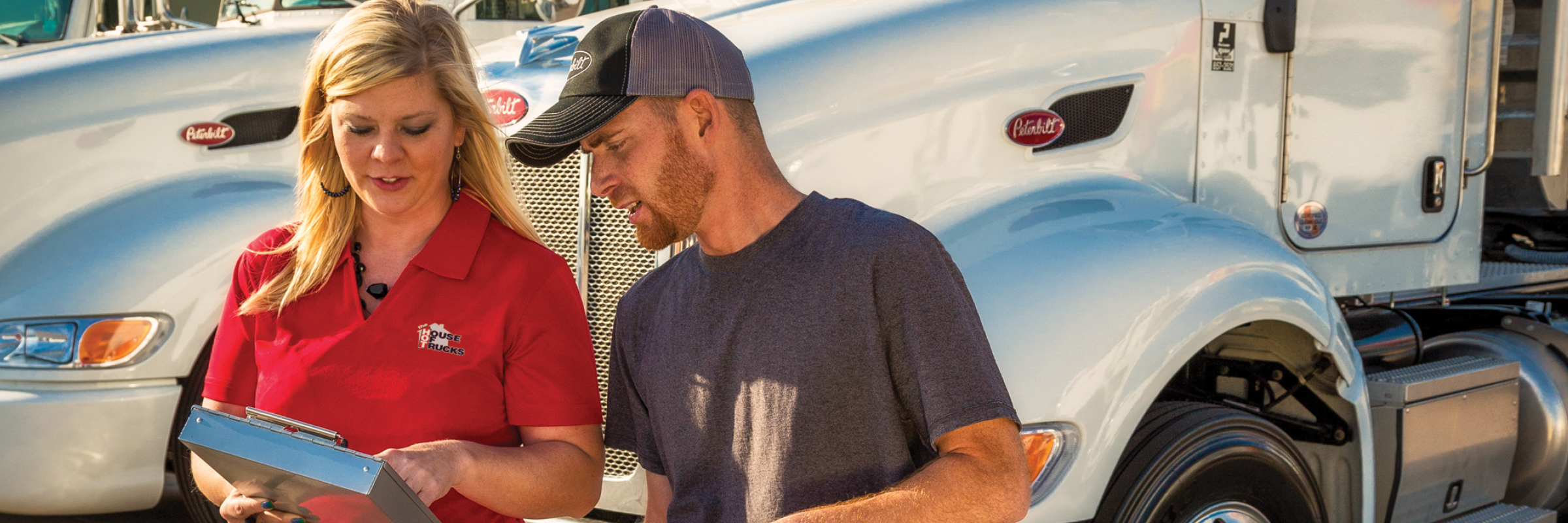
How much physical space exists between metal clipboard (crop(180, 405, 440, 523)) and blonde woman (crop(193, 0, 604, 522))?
0.62ft

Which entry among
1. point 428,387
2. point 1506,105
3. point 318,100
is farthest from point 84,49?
point 1506,105

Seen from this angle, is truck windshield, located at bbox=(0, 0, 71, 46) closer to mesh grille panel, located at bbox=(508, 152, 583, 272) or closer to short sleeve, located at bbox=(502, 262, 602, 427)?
mesh grille panel, located at bbox=(508, 152, 583, 272)

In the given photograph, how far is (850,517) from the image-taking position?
1.68 meters

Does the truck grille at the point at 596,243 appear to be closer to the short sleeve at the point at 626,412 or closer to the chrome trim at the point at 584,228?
the chrome trim at the point at 584,228

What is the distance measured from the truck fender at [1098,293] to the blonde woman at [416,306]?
41.2 inches

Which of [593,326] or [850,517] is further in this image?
[593,326]

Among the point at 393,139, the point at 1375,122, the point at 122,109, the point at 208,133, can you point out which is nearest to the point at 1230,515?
the point at 1375,122

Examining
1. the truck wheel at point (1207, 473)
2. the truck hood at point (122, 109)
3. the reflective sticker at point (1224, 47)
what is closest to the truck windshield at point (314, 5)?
the truck hood at point (122, 109)

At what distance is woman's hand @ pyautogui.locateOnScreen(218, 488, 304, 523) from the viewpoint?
1.80m

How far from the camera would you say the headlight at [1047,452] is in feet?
9.00

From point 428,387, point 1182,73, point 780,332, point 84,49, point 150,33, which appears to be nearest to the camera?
point 780,332

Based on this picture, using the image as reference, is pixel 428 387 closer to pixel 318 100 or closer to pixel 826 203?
pixel 318 100

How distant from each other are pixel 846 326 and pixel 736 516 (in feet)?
1.12

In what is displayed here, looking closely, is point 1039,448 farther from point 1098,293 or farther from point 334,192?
point 334,192
